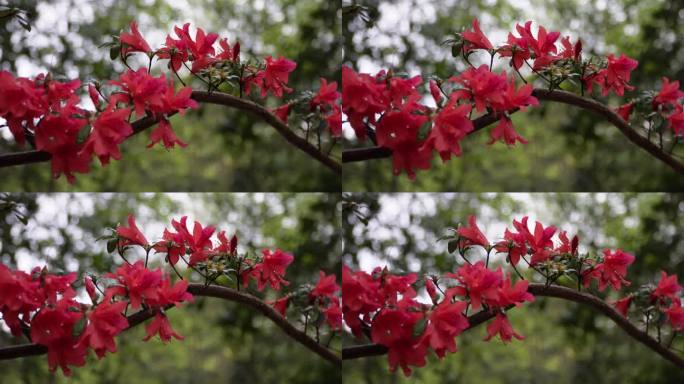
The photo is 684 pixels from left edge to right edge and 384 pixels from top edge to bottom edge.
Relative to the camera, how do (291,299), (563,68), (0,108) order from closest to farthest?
(0,108)
(563,68)
(291,299)

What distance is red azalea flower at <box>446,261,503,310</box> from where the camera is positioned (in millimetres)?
2109

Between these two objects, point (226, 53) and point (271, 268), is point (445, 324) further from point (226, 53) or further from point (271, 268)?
point (226, 53)

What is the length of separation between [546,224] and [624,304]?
0.34 meters

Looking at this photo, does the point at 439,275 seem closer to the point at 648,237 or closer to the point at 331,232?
the point at 331,232

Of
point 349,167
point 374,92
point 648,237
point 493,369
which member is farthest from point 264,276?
point 648,237

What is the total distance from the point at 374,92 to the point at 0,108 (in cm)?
97

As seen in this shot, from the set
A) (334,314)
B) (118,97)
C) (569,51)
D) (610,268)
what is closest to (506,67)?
(569,51)

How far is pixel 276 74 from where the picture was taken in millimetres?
2385

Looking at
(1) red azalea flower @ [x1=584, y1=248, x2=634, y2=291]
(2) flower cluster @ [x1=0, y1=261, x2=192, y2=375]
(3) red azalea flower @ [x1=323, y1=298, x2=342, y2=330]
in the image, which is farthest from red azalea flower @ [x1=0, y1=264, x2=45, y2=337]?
(1) red azalea flower @ [x1=584, y1=248, x2=634, y2=291]

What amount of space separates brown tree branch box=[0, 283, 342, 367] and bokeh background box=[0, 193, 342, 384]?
0.05 m

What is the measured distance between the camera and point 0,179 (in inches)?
92.9

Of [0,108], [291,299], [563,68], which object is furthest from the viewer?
[291,299]

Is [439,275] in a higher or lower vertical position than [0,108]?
lower

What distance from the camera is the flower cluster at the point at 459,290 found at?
2.12 meters
